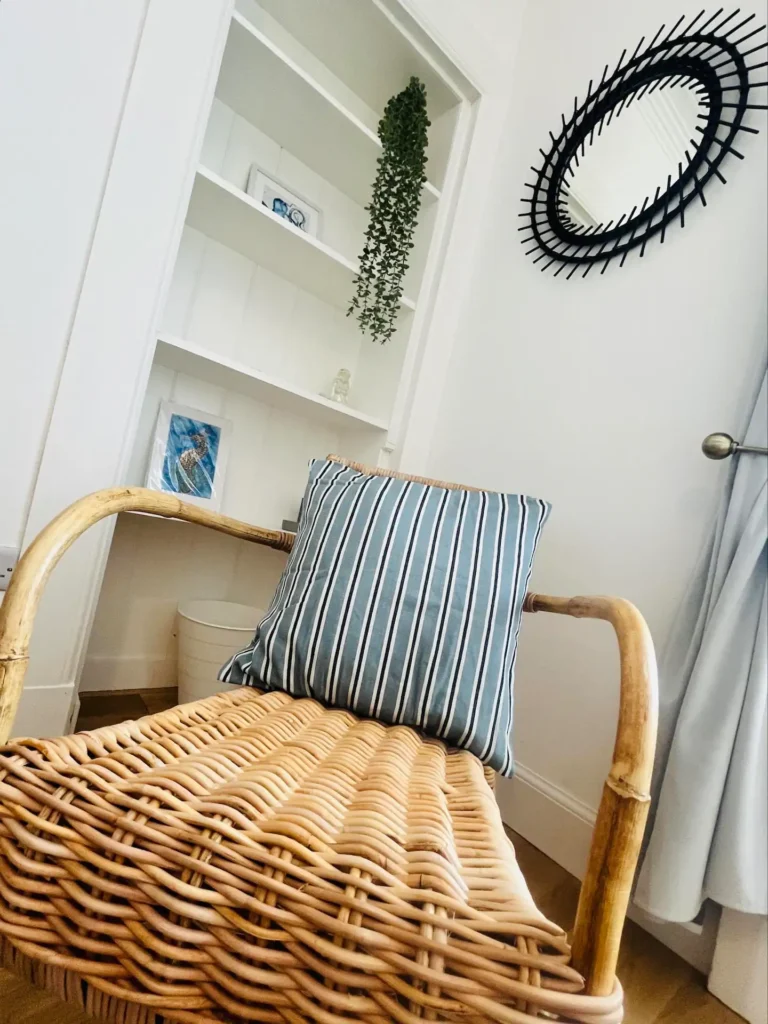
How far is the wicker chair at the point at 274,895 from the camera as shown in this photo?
1.18 feet

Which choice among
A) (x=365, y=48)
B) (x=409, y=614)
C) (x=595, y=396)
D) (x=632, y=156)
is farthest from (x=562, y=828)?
(x=365, y=48)

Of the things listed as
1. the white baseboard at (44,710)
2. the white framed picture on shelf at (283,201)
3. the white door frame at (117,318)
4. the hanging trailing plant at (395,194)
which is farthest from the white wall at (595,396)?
the white baseboard at (44,710)

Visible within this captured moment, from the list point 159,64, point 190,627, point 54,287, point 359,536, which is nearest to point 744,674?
point 359,536

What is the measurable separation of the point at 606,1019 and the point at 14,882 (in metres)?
0.41

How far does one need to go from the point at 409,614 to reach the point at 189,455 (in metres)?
0.88

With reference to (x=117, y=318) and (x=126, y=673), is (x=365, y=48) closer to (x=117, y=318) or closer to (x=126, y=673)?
(x=117, y=318)

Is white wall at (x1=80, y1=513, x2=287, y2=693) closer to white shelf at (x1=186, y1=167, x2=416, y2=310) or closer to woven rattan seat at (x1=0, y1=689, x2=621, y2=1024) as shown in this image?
white shelf at (x1=186, y1=167, x2=416, y2=310)

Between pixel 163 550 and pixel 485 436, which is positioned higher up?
pixel 485 436

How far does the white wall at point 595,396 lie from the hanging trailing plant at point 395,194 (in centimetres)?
24

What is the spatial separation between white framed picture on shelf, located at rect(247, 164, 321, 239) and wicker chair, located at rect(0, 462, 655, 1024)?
1.32 metres

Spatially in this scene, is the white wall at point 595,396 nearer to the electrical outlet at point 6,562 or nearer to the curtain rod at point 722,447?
the curtain rod at point 722,447

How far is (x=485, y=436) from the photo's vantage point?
145 cm

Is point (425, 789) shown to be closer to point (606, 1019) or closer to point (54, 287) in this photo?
point (606, 1019)

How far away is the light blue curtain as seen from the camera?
787 millimetres
